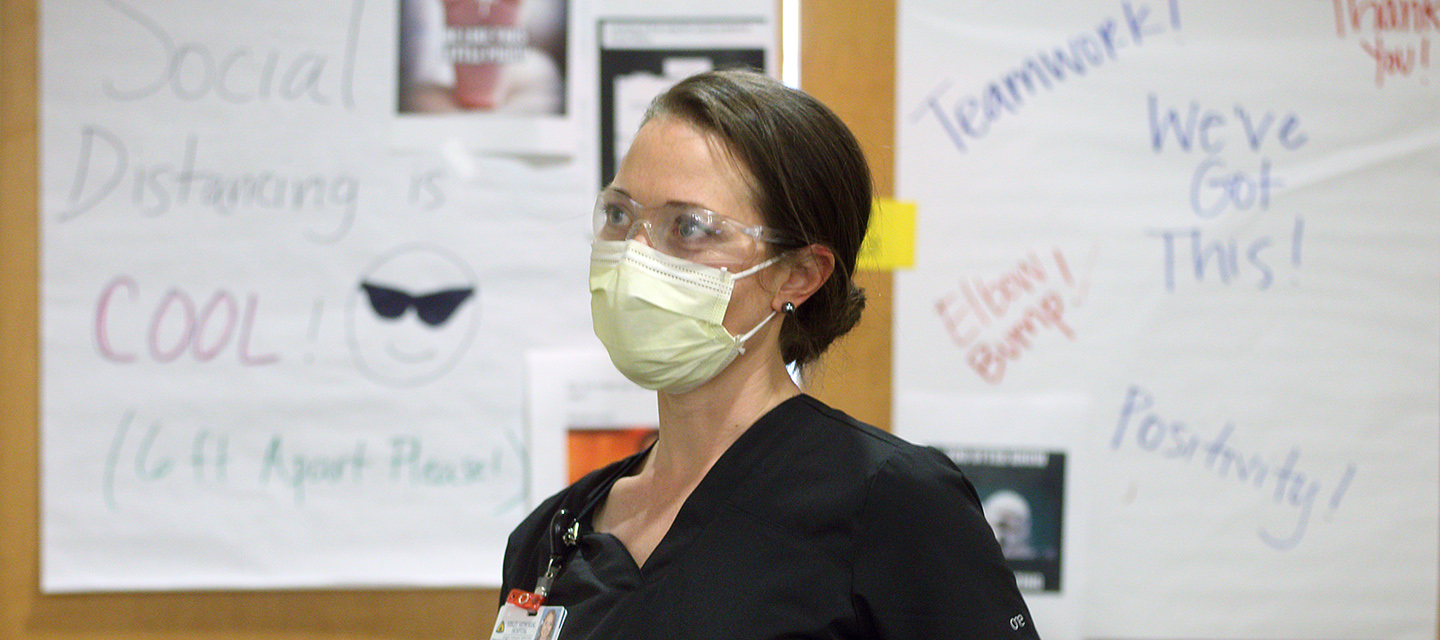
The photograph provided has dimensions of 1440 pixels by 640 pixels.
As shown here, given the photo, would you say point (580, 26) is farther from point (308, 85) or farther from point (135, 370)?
point (135, 370)

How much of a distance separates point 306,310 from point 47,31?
0.48 m

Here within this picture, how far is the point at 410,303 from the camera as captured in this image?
1.33 meters

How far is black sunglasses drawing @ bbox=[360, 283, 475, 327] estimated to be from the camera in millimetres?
1330

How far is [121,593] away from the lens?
1.34 meters

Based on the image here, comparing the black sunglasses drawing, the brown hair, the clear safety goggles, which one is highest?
the brown hair

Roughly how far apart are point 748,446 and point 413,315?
2.30 ft

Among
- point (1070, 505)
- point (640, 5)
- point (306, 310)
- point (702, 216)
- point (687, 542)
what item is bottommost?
point (1070, 505)

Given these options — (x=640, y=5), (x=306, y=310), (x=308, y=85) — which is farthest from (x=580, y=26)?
(x=306, y=310)

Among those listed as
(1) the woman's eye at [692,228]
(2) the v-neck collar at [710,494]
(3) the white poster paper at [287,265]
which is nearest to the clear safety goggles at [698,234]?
(1) the woman's eye at [692,228]

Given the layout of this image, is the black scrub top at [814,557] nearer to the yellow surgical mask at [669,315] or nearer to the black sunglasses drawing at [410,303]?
the yellow surgical mask at [669,315]

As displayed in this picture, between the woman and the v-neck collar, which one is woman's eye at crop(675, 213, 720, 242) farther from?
the v-neck collar

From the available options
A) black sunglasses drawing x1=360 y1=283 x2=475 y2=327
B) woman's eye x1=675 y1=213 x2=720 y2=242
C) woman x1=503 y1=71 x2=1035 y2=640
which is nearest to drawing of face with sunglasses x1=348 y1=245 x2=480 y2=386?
black sunglasses drawing x1=360 y1=283 x2=475 y2=327

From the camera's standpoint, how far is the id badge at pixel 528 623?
787 millimetres

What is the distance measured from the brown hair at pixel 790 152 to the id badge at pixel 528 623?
0.34m
